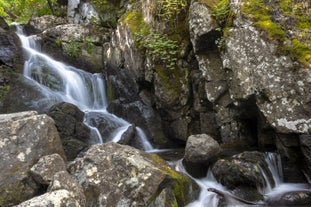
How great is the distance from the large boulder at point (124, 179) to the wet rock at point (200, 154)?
3.60 feet

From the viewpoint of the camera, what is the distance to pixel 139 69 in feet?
31.8

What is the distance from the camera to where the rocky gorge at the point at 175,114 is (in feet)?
16.5

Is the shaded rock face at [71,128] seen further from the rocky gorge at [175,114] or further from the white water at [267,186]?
the white water at [267,186]

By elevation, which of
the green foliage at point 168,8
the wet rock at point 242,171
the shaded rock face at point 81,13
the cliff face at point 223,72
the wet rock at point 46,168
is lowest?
the wet rock at point 242,171

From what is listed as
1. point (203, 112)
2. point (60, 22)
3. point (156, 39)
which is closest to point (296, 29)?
point (203, 112)

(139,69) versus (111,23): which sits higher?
(111,23)

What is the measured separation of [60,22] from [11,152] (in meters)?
12.2

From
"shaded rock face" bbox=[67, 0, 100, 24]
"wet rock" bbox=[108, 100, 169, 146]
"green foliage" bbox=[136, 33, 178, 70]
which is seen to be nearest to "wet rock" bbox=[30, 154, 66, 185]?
"green foliage" bbox=[136, 33, 178, 70]

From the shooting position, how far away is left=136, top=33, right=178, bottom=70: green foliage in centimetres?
879

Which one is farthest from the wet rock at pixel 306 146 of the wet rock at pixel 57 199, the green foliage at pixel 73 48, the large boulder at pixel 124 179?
the green foliage at pixel 73 48

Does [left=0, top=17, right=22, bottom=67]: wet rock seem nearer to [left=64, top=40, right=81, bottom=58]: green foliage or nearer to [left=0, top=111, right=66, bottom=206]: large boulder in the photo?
[left=64, top=40, right=81, bottom=58]: green foliage

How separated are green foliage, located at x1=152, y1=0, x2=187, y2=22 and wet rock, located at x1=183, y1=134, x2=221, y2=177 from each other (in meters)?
4.17

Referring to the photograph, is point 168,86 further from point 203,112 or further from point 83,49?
point 83,49

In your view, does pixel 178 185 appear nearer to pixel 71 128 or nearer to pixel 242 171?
pixel 242 171
